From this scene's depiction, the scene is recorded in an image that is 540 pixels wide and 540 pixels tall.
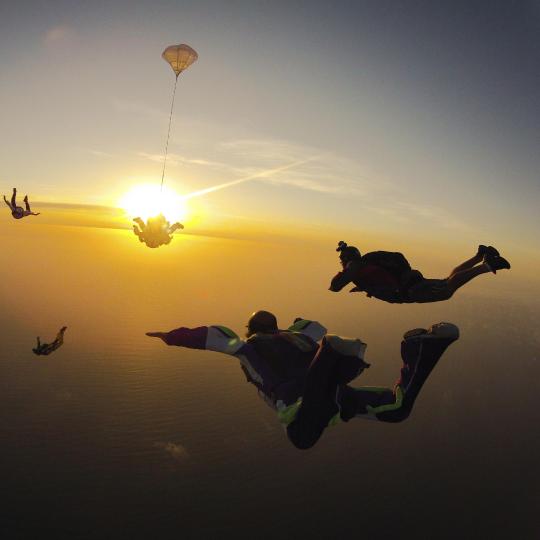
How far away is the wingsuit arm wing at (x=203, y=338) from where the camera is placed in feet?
13.0

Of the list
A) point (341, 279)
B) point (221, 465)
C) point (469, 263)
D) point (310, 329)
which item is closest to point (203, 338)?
point (341, 279)

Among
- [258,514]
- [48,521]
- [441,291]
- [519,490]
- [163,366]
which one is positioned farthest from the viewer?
[163,366]

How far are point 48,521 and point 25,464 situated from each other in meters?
20.3

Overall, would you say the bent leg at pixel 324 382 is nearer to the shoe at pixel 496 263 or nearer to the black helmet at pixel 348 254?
the black helmet at pixel 348 254

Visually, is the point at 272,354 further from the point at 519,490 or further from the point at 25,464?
the point at 519,490

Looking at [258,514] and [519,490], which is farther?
[519,490]

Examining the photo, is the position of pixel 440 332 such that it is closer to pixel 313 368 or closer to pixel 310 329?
pixel 313 368

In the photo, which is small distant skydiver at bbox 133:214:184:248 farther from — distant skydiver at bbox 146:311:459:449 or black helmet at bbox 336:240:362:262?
black helmet at bbox 336:240:362:262

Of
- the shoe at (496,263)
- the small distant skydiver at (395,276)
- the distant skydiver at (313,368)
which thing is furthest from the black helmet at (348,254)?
the shoe at (496,263)

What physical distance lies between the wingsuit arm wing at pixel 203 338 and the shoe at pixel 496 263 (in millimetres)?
3062

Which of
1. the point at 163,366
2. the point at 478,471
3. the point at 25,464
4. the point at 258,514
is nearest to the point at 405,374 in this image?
the point at 258,514

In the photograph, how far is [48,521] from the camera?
8469 cm

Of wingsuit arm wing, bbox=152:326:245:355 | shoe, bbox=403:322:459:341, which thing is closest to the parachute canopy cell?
wingsuit arm wing, bbox=152:326:245:355

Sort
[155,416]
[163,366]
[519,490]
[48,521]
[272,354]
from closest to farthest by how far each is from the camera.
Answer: [272,354], [48,521], [519,490], [155,416], [163,366]
